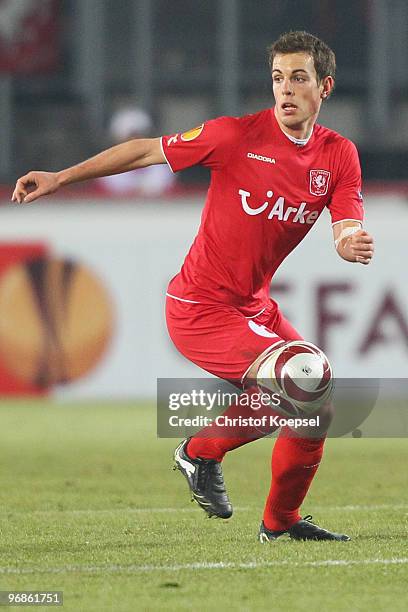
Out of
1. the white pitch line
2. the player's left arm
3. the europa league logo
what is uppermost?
the player's left arm

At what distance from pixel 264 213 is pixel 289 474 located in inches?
41.9

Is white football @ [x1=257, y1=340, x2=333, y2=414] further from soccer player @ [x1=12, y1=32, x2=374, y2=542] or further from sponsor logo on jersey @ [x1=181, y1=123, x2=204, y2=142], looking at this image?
sponsor logo on jersey @ [x1=181, y1=123, x2=204, y2=142]

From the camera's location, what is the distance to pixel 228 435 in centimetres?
622

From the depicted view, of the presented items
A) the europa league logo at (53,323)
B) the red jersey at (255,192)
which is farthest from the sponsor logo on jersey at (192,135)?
the europa league logo at (53,323)

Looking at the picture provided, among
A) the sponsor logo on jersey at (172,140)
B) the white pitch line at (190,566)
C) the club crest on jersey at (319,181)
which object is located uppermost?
the sponsor logo on jersey at (172,140)

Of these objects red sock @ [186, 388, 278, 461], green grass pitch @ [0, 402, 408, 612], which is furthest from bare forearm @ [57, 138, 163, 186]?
green grass pitch @ [0, 402, 408, 612]

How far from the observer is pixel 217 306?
20.0 feet

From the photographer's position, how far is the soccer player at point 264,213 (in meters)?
5.89

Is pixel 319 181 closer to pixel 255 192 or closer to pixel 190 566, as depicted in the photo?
pixel 255 192

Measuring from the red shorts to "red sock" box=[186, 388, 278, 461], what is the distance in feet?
0.71

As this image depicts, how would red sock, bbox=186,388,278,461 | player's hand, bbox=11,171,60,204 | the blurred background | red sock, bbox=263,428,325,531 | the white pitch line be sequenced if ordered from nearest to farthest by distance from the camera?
the white pitch line
player's hand, bbox=11,171,60,204
red sock, bbox=263,428,325,531
red sock, bbox=186,388,278,461
the blurred background

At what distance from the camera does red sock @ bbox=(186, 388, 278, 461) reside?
6188mm

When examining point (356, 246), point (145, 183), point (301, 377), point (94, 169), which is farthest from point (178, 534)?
point (145, 183)

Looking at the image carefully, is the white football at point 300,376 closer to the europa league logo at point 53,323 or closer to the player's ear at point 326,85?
the player's ear at point 326,85
